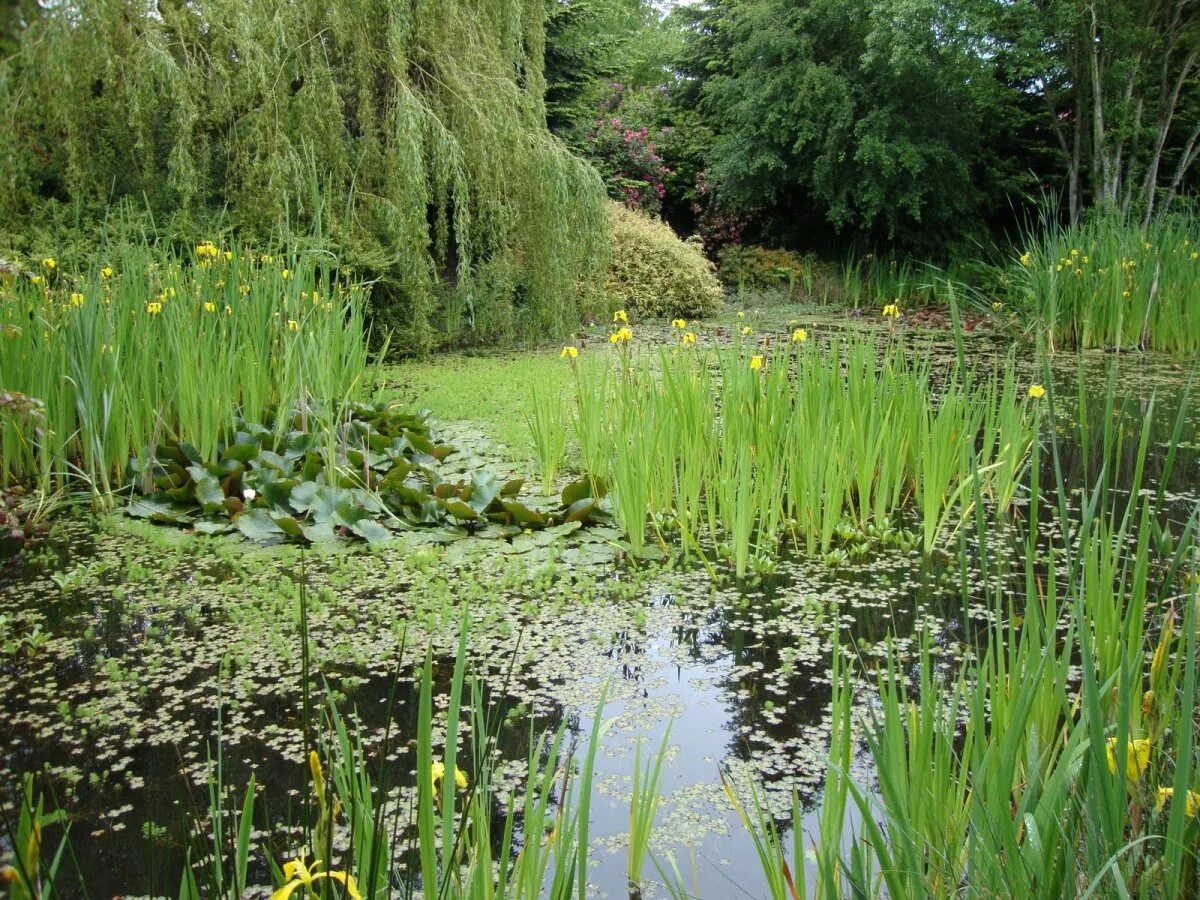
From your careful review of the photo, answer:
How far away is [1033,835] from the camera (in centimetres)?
108

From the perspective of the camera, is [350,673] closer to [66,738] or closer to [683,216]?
[66,738]

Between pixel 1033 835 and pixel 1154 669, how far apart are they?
62cm

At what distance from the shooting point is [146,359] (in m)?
3.34

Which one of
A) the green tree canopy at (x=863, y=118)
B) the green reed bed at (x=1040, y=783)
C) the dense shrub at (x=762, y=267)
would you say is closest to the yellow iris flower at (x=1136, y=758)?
the green reed bed at (x=1040, y=783)

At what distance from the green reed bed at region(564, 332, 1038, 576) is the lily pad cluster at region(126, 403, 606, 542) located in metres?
0.33

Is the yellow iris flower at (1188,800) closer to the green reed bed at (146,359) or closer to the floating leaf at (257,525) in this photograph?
the floating leaf at (257,525)

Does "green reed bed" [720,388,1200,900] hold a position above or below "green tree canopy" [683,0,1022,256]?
below

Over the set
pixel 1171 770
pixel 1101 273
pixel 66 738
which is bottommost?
pixel 66 738

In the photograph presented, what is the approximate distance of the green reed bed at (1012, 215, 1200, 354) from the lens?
614 centimetres

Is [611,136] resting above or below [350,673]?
above

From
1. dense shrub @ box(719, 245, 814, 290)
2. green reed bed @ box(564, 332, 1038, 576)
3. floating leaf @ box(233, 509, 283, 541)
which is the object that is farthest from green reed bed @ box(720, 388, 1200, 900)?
dense shrub @ box(719, 245, 814, 290)

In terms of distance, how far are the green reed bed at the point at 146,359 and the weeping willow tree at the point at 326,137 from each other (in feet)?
4.41

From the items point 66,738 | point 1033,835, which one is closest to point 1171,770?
point 1033,835

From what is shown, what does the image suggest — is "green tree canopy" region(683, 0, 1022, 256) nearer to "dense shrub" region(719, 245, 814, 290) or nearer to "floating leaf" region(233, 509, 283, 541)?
"dense shrub" region(719, 245, 814, 290)
